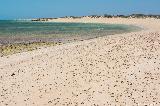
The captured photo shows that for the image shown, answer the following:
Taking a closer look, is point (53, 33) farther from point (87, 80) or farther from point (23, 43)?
point (87, 80)

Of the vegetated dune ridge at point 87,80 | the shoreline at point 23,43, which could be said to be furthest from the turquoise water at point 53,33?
the vegetated dune ridge at point 87,80

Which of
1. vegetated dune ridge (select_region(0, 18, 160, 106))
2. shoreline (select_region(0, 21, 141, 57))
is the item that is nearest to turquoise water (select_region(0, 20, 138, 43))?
shoreline (select_region(0, 21, 141, 57))

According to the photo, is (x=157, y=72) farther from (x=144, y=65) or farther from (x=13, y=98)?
(x=13, y=98)

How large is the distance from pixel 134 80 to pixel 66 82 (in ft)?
7.23

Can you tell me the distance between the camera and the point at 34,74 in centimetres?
1314

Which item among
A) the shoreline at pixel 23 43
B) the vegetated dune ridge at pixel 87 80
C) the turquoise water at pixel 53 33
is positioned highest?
the vegetated dune ridge at pixel 87 80

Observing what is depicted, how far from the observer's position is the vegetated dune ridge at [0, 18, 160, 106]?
9.92m

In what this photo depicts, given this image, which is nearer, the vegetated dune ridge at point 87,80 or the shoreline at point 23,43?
the vegetated dune ridge at point 87,80

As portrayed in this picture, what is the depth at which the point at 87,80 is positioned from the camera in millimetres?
11711

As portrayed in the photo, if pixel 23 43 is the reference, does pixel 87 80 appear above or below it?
above

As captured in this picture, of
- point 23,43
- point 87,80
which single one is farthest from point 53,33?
point 87,80

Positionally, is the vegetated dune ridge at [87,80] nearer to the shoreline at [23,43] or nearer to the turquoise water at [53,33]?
the shoreline at [23,43]

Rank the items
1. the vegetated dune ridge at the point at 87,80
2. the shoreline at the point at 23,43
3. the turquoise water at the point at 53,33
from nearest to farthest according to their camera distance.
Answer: the vegetated dune ridge at the point at 87,80 < the shoreline at the point at 23,43 < the turquoise water at the point at 53,33

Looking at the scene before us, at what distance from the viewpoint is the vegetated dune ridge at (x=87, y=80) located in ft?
32.6
